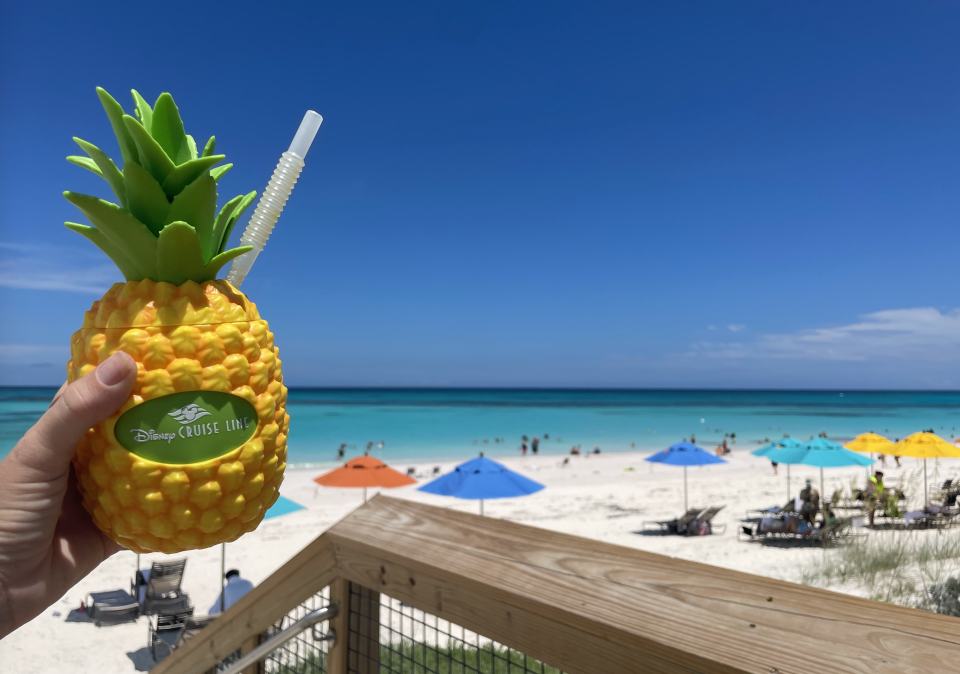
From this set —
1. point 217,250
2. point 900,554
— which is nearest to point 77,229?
point 217,250

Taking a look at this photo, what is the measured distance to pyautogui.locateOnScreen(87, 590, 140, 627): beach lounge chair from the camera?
1006 centimetres

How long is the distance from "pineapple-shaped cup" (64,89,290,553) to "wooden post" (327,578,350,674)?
3.30ft

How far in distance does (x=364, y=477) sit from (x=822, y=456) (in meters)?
11.7

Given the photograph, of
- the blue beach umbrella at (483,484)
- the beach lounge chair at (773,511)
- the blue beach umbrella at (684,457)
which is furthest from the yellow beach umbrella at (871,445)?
the blue beach umbrella at (483,484)

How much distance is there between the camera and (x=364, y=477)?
12000mm

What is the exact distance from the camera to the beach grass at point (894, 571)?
810 centimetres

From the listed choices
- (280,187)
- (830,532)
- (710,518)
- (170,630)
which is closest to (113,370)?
(280,187)

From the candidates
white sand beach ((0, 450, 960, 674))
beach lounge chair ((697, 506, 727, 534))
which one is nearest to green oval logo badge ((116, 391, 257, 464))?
white sand beach ((0, 450, 960, 674))

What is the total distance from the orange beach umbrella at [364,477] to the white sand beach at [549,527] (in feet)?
7.87

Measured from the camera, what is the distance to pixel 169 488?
2.81ft

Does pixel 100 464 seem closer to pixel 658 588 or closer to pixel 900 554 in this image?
pixel 658 588

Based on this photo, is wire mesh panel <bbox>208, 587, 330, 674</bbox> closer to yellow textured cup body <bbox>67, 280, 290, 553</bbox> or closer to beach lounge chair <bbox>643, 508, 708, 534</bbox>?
yellow textured cup body <bbox>67, 280, 290, 553</bbox>

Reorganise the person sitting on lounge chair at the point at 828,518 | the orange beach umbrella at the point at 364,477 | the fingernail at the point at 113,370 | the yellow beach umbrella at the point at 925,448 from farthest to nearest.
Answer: the yellow beach umbrella at the point at 925,448
the person sitting on lounge chair at the point at 828,518
the orange beach umbrella at the point at 364,477
the fingernail at the point at 113,370

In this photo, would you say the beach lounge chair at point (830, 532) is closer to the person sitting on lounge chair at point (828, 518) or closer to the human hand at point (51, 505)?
the person sitting on lounge chair at point (828, 518)
